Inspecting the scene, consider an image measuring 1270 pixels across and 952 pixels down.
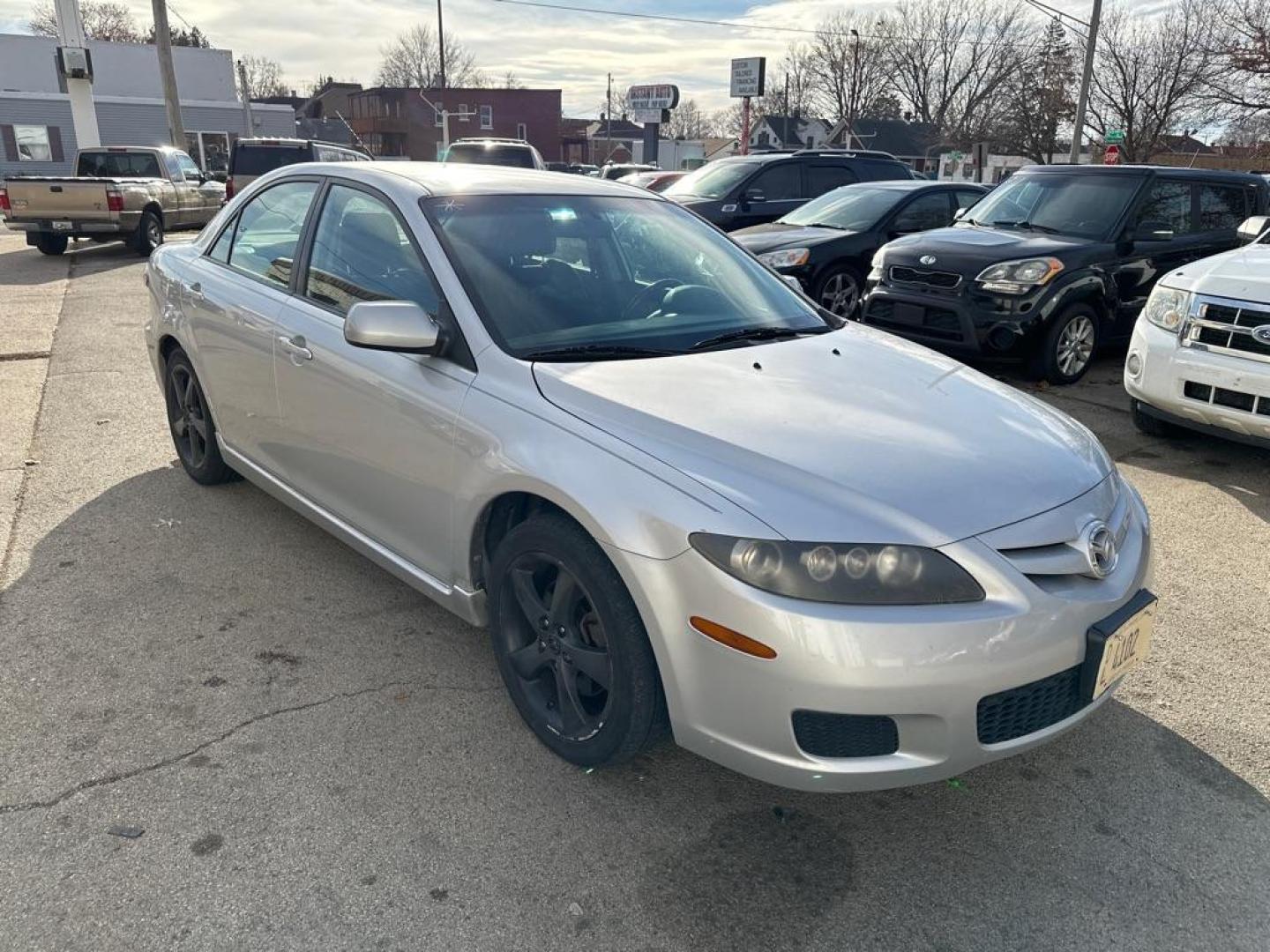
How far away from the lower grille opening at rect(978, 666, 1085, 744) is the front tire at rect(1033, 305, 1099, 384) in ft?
18.3

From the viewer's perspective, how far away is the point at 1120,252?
24.5 feet

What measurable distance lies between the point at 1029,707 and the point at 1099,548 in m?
0.46

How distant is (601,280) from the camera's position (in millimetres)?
3254

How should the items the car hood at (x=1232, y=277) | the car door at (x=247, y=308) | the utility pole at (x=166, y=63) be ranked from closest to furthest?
the car door at (x=247, y=308)
the car hood at (x=1232, y=277)
the utility pole at (x=166, y=63)

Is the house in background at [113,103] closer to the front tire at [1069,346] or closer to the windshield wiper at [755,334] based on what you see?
the front tire at [1069,346]

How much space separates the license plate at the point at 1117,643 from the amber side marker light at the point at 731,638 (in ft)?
2.71

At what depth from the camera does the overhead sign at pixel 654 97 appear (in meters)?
42.3

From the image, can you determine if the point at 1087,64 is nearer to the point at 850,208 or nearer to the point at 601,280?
the point at 850,208

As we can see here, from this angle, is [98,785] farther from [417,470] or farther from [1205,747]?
[1205,747]

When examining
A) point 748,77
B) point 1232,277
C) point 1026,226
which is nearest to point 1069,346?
point 1026,226

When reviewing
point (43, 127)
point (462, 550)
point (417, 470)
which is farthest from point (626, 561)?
point (43, 127)

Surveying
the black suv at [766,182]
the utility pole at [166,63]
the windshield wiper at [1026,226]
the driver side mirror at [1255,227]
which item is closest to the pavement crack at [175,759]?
the driver side mirror at [1255,227]

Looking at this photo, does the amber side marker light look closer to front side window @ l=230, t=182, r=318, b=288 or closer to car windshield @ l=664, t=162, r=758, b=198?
front side window @ l=230, t=182, r=318, b=288

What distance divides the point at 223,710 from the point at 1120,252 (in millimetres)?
7337
